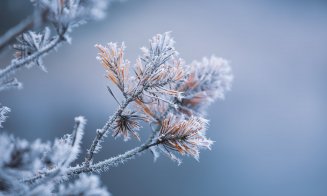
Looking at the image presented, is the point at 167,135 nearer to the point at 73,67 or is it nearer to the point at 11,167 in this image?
the point at 11,167

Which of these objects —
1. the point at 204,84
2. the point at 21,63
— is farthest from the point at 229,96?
the point at 21,63

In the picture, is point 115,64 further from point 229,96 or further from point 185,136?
point 229,96

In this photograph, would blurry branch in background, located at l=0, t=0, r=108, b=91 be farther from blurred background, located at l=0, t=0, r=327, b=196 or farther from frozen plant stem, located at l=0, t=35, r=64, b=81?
blurred background, located at l=0, t=0, r=327, b=196

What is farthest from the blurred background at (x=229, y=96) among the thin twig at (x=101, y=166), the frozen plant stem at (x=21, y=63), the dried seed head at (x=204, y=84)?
the frozen plant stem at (x=21, y=63)

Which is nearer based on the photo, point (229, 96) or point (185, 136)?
point (185, 136)

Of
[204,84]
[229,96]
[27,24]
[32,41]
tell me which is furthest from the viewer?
[229,96]

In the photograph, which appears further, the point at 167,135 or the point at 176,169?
the point at 176,169

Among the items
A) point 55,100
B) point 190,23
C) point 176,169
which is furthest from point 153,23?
point 176,169

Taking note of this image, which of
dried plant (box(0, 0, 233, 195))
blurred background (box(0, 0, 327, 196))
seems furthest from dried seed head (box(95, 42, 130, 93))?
blurred background (box(0, 0, 327, 196))
